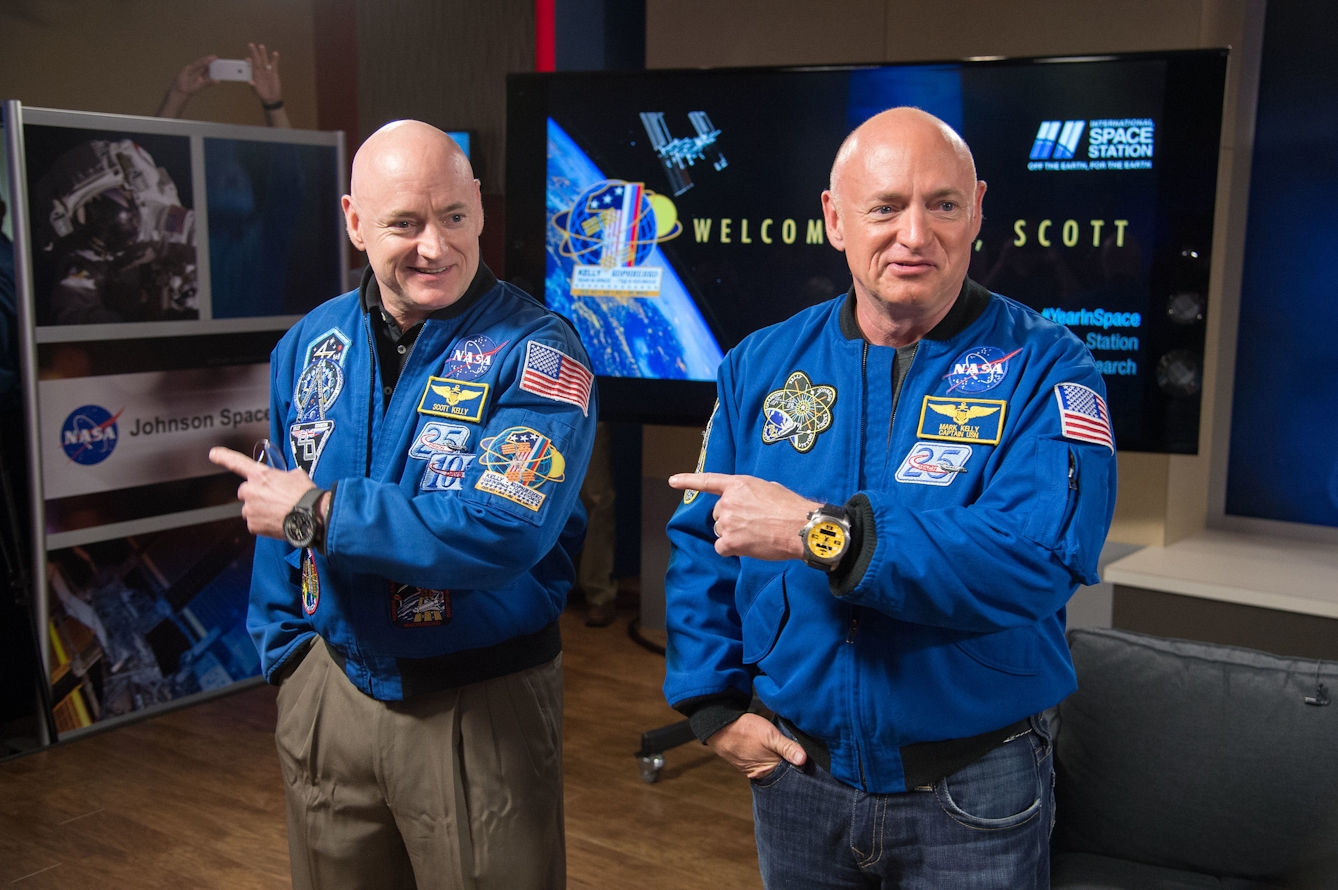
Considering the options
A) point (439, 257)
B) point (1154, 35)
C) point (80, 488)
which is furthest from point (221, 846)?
point (1154, 35)

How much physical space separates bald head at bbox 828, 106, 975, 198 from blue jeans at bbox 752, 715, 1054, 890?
0.68 m

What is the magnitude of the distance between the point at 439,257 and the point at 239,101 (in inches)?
186

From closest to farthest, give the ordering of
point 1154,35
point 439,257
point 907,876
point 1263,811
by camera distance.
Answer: point 907,876, point 439,257, point 1263,811, point 1154,35

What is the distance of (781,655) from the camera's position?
1.37m

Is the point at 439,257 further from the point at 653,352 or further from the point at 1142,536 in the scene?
the point at 1142,536

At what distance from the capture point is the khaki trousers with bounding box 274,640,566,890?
159 cm

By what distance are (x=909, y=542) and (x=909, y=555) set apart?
0.01m

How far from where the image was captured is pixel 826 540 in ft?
3.99

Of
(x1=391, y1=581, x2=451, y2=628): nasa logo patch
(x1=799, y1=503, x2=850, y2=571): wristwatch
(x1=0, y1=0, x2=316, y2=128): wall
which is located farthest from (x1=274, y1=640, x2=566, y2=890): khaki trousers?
(x1=0, y1=0, x2=316, y2=128): wall

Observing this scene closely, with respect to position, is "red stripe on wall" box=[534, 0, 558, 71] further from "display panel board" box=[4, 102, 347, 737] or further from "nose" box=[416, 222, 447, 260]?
"nose" box=[416, 222, 447, 260]

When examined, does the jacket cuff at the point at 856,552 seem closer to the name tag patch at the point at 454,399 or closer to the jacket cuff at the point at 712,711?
the jacket cuff at the point at 712,711

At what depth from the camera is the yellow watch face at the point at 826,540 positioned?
1.21 meters

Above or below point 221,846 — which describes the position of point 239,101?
above

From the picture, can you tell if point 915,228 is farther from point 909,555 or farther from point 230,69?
point 230,69
